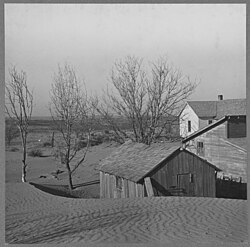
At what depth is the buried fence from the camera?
8.01m

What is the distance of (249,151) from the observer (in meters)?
3.71

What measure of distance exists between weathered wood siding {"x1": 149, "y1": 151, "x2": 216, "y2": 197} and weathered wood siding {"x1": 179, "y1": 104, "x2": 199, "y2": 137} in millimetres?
2185

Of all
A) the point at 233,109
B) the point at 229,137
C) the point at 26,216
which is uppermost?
the point at 233,109

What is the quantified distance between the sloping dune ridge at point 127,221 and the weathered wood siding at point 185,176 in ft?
2.25

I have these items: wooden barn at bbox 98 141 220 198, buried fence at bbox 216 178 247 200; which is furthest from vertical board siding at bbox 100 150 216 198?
buried fence at bbox 216 178 247 200

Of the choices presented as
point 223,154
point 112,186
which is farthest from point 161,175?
point 223,154

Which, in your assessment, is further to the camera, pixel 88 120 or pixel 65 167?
pixel 65 167

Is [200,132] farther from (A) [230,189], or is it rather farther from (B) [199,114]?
(A) [230,189]

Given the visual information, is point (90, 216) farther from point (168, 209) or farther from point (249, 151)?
point (249, 151)

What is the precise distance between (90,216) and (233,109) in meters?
4.57

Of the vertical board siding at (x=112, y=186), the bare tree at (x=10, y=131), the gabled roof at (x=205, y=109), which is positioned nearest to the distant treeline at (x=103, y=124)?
the bare tree at (x=10, y=131)

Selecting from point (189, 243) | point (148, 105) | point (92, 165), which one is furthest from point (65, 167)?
point (189, 243)

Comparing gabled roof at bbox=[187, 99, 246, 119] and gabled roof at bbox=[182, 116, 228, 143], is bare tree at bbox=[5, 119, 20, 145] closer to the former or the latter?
gabled roof at bbox=[187, 99, 246, 119]

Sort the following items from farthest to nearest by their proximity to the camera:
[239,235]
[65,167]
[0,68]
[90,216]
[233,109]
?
[65,167] < [233,109] < [90,216] < [239,235] < [0,68]
